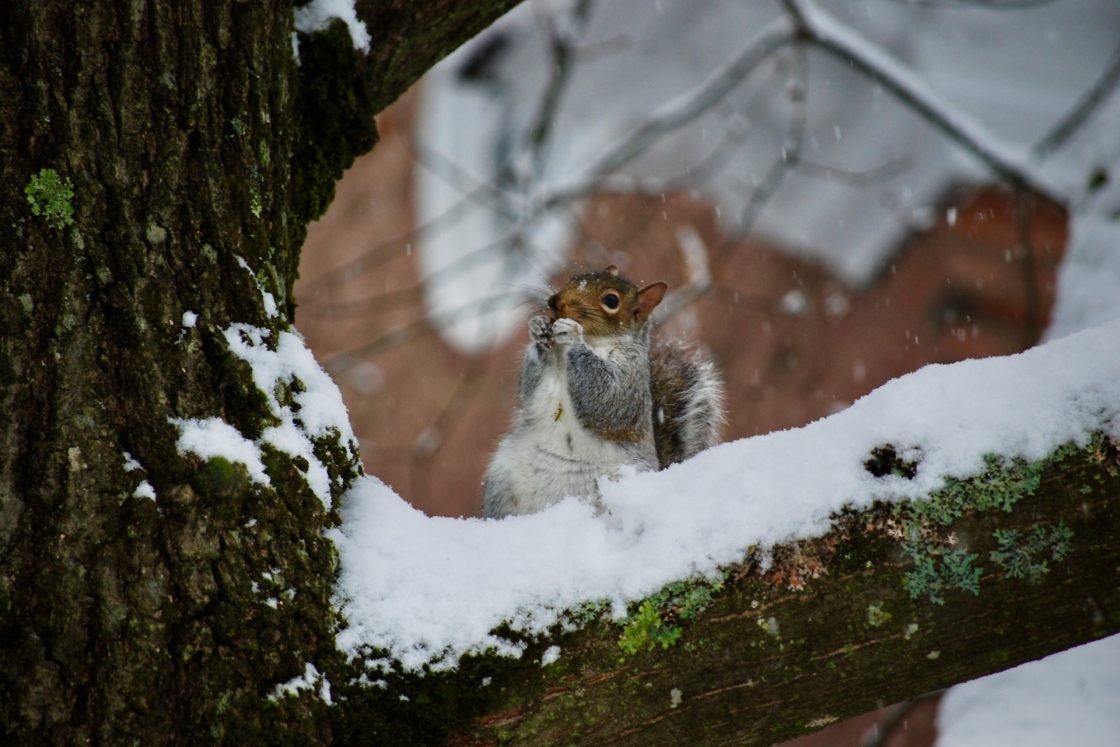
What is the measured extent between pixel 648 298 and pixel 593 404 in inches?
15.6

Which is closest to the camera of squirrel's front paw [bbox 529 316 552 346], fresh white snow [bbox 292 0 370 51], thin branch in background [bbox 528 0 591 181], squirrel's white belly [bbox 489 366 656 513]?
fresh white snow [bbox 292 0 370 51]

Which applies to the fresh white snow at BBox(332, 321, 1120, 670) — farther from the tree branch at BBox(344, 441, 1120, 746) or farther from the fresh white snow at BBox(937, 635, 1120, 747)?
the fresh white snow at BBox(937, 635, 1120, 747)

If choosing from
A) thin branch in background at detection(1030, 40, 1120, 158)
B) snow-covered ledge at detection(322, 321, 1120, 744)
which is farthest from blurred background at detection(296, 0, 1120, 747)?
snow-covered ledge at detection(322, 321, 1120, 744)

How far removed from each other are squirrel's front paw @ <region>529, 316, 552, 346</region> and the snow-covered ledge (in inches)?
51.7

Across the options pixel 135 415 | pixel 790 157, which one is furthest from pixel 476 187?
pixel 135 415

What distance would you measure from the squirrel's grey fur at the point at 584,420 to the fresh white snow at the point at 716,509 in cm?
100

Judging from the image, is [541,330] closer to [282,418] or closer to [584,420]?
[584,420]

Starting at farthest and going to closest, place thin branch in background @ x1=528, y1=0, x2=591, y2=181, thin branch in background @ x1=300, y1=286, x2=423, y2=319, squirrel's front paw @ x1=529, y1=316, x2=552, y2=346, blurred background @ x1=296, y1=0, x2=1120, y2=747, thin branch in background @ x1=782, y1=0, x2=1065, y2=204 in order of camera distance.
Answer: thin branch in background @ x1=300, y1=286, x2=423, y2=319 < blurred background @ x1=296, y1=0, x2=1120, y2=747 < thin branch in background @ x1=528, y1=0, x2=591, y2=181 < thin branch in background @ x1=782, y1=0, x2=1065, y2=204 < squirrel's front paw @ x1=529, y1=316, x2=552, y2=346

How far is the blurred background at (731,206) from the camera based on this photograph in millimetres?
3920

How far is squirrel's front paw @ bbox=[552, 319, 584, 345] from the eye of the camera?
2.56 meters

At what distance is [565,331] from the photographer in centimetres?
257

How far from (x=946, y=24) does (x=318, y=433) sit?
14.1 feet

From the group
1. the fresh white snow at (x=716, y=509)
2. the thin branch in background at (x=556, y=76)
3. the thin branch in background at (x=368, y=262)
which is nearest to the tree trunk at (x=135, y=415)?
the fresh white snow at (x=716, y=509)

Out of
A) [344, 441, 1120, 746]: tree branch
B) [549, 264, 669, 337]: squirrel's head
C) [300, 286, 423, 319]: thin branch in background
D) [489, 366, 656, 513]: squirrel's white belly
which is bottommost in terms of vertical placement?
[344, 441, 1120, 746]: tree branch
